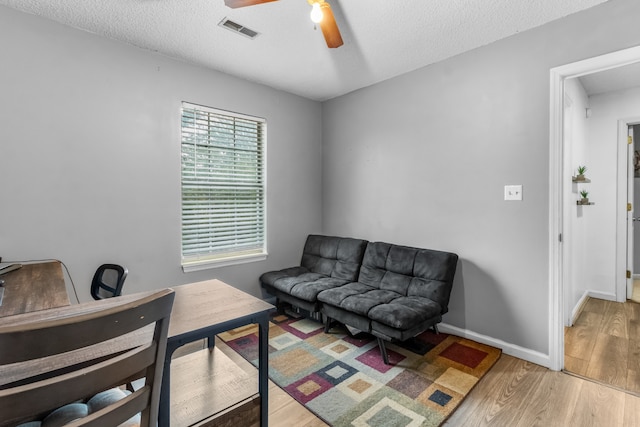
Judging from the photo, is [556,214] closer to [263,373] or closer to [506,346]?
[506,346]

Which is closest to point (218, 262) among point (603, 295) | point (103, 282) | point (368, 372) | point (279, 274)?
point (279, 274)

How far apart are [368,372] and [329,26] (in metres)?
2.32

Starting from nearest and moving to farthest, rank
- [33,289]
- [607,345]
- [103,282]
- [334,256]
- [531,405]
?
1. [33,289]
2. [531,405]
3. [103,282]
4. [607,345]
5. [334,256]

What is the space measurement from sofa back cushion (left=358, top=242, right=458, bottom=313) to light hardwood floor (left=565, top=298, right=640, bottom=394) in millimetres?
1033

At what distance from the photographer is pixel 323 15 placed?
1803mm

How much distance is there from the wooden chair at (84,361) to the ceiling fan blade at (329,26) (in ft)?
5.64

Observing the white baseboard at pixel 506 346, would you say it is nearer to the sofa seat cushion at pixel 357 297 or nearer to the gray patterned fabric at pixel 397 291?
the gray patterned fabric at pixel 397 291

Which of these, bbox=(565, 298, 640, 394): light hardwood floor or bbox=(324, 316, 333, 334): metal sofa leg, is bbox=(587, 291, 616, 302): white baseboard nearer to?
bbox=(565, 298, 640, 394): light hardwood floor

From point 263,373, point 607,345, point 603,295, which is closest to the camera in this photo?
point 263,373

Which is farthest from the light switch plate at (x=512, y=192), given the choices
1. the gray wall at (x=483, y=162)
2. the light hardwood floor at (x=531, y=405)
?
the light hardwood floor at (x=531, y=405)

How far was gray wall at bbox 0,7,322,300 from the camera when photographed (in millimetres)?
2145

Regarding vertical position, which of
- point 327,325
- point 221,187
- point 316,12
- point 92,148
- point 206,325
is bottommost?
point 327,325

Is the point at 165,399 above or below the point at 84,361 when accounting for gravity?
below

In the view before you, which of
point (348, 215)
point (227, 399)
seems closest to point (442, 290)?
point (348, 215)
